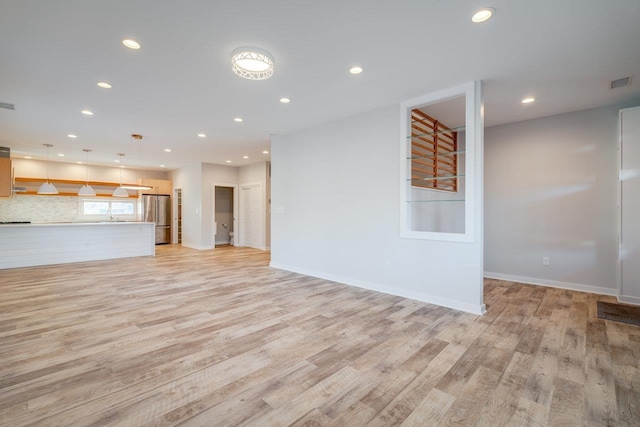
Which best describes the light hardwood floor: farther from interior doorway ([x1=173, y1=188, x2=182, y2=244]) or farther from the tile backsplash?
interior doorway ([x1=173, y1=188, x2=182, y2=244])

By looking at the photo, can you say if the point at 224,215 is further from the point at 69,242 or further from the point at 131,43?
the point at 131,43

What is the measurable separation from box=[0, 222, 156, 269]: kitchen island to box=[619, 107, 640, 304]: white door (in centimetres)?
943

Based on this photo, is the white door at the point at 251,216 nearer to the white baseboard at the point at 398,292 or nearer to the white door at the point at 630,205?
the white baseboard at the point at 398,292

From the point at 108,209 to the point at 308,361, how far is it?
10518 millimetres

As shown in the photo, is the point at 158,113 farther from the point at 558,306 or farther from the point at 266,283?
the point at 558,306

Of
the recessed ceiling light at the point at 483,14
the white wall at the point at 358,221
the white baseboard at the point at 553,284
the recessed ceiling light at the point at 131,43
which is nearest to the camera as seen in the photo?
the recessed ceiling light at the point at 483,14

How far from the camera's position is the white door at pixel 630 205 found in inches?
141

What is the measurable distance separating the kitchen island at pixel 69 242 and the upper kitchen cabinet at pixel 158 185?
280cm

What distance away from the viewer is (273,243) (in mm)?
5906

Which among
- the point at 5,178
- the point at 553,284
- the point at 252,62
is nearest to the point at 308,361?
the point at 252,62

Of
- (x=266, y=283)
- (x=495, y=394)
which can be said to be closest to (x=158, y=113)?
(x=266, y=283)

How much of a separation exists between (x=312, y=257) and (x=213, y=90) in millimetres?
3122

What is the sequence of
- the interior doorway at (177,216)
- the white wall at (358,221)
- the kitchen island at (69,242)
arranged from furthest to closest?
the interior doorway at (177,216) → the kitchen island at (69,242) → the white wall at (358,221)

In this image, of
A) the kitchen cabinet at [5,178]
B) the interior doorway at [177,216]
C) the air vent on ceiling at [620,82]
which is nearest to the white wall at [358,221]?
the air vent on ceiling at [620,82]
